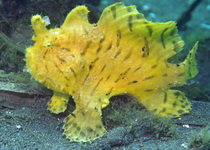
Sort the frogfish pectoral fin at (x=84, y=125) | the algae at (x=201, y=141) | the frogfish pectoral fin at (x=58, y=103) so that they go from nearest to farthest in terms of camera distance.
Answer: the algae at (x=201, y=141)
the frogfish pectoral fin at (x=84, y=125)
the frogfish pectoral fin at (x=58, y=103)

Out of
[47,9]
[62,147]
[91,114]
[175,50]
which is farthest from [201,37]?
[62,147]

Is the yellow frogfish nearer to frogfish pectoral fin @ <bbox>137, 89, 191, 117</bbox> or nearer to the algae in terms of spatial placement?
frogfish pectoral fin @ <bbox>137, 89, 191, 117</bbox>

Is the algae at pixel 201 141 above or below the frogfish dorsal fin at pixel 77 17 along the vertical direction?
below

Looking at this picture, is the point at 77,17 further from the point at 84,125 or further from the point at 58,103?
the point at 84,125

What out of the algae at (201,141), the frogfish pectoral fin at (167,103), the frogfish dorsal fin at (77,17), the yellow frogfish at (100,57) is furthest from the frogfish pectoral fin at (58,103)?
the algae at (201,141)

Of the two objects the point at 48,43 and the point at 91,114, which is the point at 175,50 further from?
the point at 48,43

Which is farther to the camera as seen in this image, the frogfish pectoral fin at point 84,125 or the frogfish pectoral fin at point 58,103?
the frogfish pectoral fin at point 58,103

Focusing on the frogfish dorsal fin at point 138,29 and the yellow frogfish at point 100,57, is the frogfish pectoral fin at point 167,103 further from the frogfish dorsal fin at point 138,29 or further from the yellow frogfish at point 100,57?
the frogfish dorsal fin at point 138,29
